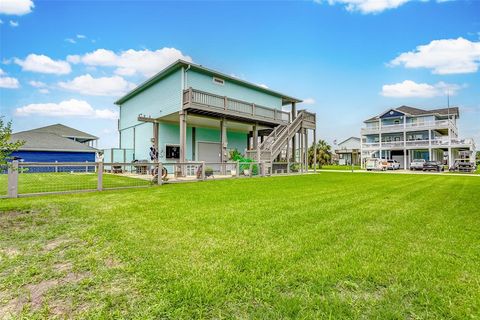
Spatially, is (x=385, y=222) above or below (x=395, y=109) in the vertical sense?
below

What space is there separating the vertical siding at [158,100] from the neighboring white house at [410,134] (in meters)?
33.8

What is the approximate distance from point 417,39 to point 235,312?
27.5 metres

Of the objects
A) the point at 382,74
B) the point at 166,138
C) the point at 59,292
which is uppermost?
the point at 382,74

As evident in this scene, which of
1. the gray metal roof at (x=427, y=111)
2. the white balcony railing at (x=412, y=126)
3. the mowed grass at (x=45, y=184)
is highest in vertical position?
the gray metal roof at (x=427, y=111)

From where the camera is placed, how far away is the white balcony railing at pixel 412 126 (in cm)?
3353

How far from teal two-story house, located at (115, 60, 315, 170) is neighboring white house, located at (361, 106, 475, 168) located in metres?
23.3

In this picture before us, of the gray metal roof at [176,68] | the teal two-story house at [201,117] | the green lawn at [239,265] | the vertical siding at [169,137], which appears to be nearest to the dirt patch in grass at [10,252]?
the green lawn at [239,265]

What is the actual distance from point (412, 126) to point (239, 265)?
1675 inches

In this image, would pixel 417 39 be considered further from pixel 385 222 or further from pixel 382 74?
pixel 385 222

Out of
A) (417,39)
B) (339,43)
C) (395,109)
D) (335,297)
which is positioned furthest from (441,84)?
(335,297)

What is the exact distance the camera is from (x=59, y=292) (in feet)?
7.32

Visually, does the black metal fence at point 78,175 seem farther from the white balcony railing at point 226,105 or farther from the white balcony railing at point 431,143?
the white balcony railing at point 431,143

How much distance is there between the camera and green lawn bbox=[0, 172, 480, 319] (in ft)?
6.49

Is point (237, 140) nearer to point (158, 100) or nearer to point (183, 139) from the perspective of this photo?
point (158, 100)
